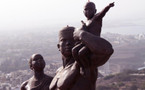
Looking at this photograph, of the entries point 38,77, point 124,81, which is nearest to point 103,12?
point 38,77

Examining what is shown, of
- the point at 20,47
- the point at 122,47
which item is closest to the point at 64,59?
the point at 122,47

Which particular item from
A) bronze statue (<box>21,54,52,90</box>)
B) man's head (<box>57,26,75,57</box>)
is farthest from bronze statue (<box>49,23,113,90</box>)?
bronze statue (<box>21,54,52,90</box>)

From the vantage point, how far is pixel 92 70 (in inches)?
132

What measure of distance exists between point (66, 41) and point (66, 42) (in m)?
0.01

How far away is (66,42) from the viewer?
3.58 metres

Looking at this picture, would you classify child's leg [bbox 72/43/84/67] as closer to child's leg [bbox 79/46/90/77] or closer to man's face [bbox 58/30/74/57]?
child's leg [bbox 79/46/90/77]

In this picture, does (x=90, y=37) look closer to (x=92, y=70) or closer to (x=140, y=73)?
(x=92, y=70)

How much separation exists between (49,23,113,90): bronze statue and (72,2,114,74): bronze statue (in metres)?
0.05

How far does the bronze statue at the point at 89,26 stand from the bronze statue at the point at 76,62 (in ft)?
0.18

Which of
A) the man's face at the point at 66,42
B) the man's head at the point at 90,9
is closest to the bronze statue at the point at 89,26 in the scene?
the man's head at the point at 90,9

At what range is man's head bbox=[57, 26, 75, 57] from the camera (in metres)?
3.56

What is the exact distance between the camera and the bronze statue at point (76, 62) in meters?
3.17

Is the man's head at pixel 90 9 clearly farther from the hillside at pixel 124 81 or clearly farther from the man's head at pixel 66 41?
the hillside at pixel 124 81

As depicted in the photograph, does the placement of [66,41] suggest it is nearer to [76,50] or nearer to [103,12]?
[76,50]
